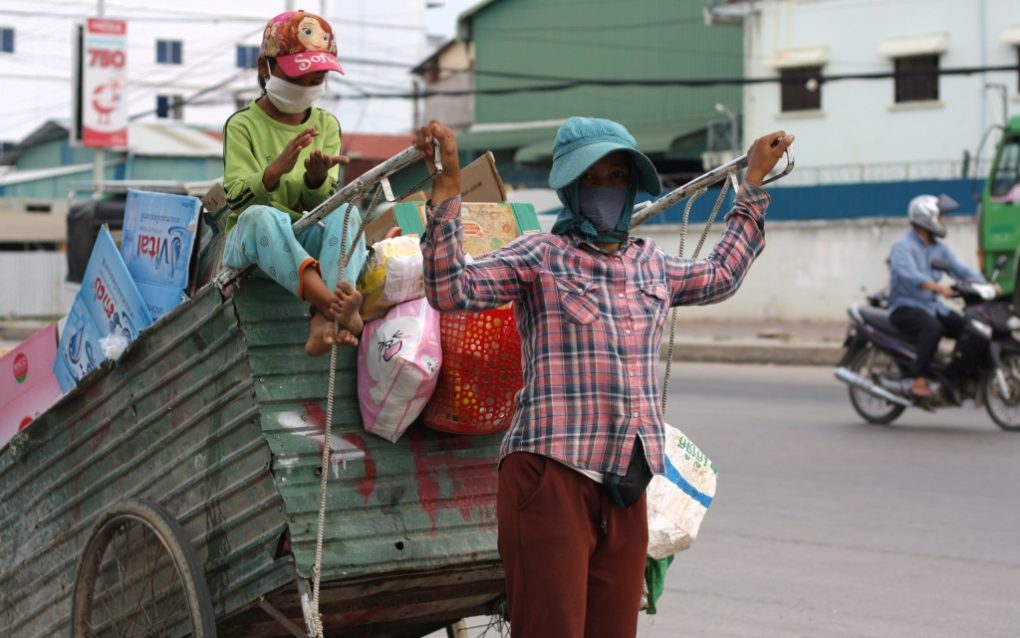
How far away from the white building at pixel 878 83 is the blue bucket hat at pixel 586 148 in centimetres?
2519

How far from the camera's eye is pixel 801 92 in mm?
30344

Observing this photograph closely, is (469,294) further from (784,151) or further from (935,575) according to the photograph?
(935,575)

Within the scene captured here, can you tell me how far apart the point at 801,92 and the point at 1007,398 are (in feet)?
67.8

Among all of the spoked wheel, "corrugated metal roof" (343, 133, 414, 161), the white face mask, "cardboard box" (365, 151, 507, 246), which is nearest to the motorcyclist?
the spoked wheel

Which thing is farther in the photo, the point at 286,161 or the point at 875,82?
the point at 875,82

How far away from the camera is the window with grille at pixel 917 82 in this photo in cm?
2869

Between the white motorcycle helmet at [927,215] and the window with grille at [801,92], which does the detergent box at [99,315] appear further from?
the window with grille at [801,92]

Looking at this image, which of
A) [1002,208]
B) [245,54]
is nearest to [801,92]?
[1002,208]

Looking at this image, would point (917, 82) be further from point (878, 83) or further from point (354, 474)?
point (354, 474)

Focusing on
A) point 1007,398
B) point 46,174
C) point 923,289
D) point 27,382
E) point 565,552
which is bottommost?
point 1007,398

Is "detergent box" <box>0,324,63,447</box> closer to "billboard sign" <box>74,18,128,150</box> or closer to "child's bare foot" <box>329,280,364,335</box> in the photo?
"child's bare foot" <box>329,280,364,335</box>

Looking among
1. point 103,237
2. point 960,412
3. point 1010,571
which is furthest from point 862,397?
point 103,237

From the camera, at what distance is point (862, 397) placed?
11391 millimetres

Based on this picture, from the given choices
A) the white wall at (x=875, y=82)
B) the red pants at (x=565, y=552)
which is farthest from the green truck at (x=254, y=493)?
the white wall at (x=875, y=82)
